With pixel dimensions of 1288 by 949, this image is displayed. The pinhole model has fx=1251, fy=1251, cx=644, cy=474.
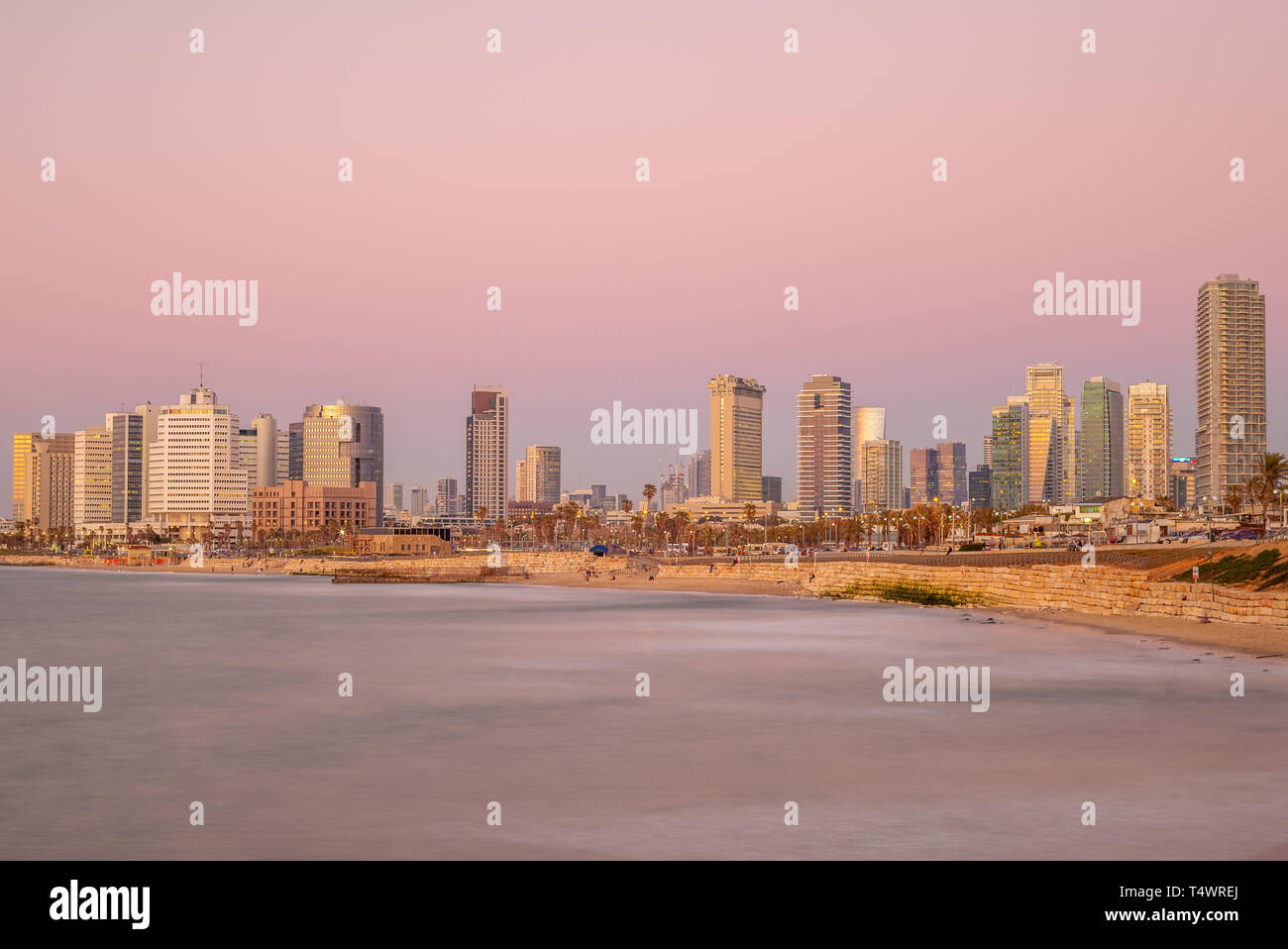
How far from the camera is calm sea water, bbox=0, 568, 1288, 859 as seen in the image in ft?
55.7

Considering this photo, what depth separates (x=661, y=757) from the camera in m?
24.4

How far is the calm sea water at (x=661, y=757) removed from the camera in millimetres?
16969

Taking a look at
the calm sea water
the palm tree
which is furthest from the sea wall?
the palm tree

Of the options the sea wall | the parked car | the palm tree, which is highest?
the palm tree

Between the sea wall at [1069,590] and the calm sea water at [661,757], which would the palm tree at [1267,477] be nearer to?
the sea wall at [1069,590]

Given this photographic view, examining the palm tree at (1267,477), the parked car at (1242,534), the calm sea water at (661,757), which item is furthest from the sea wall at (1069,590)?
the palm tree at (1267,477)

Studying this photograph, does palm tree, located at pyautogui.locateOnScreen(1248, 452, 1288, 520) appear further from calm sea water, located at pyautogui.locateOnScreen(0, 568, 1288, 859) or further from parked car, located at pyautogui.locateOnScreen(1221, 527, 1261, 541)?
calm sea water, located at pyautogui.locateOnScreen(0, 568, 1288, 859)

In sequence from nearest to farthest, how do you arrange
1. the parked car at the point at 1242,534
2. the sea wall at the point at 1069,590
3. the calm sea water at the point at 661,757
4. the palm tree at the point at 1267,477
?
the calm sea water at the point at 661,757 < the sea wall at the point at 1069,590 < the parked car at the point at 1242,534 < the palm tree at the point at 1267,477

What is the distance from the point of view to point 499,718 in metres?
31.2

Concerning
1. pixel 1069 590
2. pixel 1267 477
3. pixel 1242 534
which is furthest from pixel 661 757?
pixel 1267 477

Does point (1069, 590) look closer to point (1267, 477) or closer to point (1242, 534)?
point (1242, 534)

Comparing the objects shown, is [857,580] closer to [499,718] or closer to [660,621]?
[660,621]

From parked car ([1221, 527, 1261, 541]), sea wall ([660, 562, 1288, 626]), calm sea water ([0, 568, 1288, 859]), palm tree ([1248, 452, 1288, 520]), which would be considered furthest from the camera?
palm tree ([1248, 452, 1288, 520])

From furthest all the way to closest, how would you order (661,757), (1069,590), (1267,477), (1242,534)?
(1267,477), (1242,534), (1069,590), (661,757)
